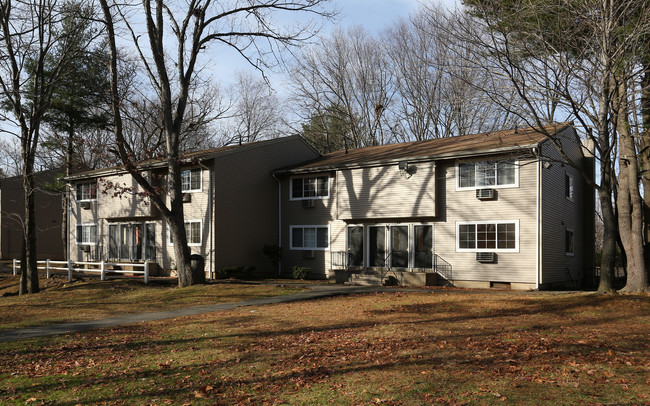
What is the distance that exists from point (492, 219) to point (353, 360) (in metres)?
14.1

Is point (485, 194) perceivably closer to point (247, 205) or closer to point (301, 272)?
point (301, 272)

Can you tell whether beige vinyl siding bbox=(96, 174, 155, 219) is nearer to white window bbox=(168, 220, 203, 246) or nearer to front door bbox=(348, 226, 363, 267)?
white window bbox=(168, 220, 203, 246)

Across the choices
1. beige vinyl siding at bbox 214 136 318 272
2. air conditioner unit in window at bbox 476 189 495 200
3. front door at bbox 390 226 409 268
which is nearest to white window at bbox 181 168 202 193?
beige vinyl siding at bbox 214 136 318 272

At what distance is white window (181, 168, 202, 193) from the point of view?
2608cm

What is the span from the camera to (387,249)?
2381 cm

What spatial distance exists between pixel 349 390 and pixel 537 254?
14.9 meters

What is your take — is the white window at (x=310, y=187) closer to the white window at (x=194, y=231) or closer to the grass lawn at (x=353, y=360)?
the white window at (x=194, y=231)

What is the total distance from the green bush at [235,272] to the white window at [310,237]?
2.46 meters

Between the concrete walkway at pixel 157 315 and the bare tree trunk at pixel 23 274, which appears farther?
the bare tree trunk at pixel 23 274

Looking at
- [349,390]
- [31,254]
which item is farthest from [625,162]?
[31,254]

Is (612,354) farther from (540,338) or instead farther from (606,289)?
(606,289)

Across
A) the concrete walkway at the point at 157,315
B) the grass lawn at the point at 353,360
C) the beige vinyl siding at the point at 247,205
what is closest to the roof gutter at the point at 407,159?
the beige vinyl siding at the point at 247,205

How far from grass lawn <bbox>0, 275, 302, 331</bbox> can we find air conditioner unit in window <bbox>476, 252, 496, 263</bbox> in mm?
6885

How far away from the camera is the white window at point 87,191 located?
1239 inches
